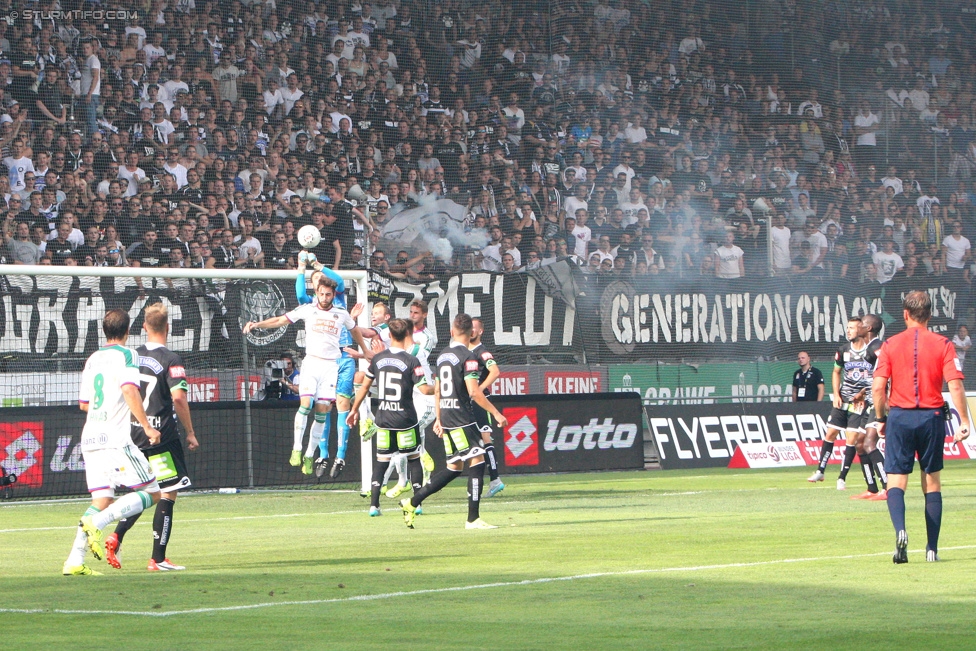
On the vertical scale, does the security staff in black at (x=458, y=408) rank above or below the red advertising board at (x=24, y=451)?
above

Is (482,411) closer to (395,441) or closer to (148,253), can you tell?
(395,441)

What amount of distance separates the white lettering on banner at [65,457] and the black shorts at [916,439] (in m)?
13.1

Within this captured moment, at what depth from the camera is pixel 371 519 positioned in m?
15.7

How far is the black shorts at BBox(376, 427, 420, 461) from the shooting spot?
15.3 meters

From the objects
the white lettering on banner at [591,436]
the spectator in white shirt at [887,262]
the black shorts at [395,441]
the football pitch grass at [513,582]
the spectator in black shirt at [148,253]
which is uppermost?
the spectator in white shirt at [887,262]

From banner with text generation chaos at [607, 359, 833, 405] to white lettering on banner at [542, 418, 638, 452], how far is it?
3.79 feet

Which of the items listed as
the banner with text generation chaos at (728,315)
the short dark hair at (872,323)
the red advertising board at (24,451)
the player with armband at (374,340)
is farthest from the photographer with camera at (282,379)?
the short dark hair at (872,323)

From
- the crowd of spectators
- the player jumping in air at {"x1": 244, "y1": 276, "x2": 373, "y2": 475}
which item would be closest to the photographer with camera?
the crowd of spectators

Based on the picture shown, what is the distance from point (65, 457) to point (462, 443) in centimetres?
802

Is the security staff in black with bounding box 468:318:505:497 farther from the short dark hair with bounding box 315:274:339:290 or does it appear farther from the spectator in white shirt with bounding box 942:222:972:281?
the spectator in white shirt with bounding box 942:222:972:281

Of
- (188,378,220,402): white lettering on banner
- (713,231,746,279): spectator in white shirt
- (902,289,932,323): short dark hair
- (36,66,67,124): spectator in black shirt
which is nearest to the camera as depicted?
(902,289,932,323): short dark hair

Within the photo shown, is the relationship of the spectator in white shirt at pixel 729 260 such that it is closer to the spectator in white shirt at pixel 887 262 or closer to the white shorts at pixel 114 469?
the spectator in white shirt at pixel 887 262

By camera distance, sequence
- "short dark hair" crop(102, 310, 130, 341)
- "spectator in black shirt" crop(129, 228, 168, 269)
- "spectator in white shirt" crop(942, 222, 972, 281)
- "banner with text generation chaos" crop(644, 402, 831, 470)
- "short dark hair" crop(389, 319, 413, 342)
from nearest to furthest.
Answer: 1. "short dark hair" crop(102, 310, 130, 341)
2. "short dark hair" crop(389, 319, 413, 342)
3. "spectator in black shirt" crop(129, 228, 168, 269)
4. "banner with text generation chaos" crop(644, 402, 831, 470)
5. "spectator in white shirt" crop(942, 222, 972, 281)

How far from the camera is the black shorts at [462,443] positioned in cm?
1439
